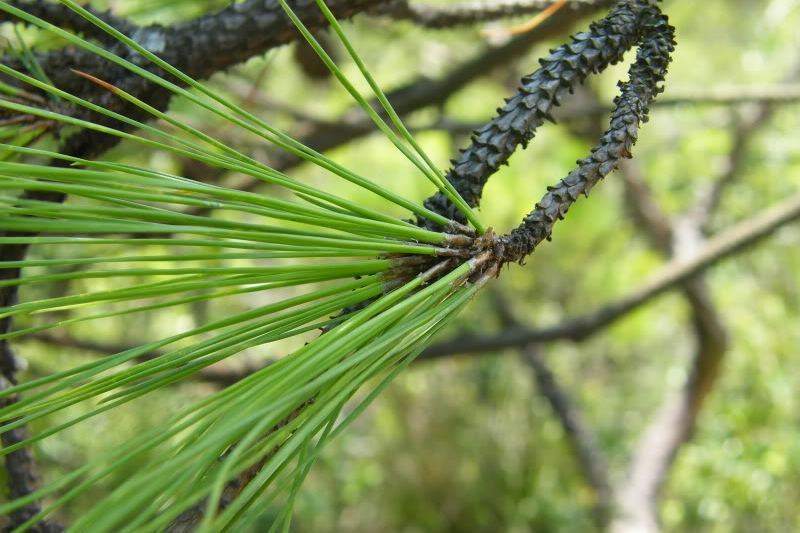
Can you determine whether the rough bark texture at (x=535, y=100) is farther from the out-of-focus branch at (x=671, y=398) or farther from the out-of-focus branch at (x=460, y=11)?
the out-of-focus branch at (x=671, y=398)

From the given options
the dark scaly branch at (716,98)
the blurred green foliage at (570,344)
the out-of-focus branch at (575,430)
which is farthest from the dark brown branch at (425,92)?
the out-of-focus branch at (575,430)

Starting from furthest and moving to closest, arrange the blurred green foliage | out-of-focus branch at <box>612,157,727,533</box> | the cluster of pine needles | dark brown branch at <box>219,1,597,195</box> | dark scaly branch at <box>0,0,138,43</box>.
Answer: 1. the blurred green foliage
2. out-of-focus branch at <box>612,157,727,533</box>
3. dark brown branch at <box>219,1,597,195</box>
4. dark scaly branch at <box>0,0,138,43</box>
5. the cluster of pine needles

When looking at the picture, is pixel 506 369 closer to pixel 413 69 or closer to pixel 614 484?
pixel 614 484

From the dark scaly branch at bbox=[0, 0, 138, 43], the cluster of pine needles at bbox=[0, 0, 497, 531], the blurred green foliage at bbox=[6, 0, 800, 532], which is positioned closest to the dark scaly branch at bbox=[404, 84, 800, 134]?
the blurred green foliage at bbox=[6, 0, 800, 532]

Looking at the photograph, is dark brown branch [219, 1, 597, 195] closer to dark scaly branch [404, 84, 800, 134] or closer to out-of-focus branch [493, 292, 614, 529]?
dark scaly branch [404, 84, 800, 134]

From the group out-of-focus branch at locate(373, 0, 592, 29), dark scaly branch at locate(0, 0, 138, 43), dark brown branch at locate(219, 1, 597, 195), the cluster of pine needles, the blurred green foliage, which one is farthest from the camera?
the blurred green foliage

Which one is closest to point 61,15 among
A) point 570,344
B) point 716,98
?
point 716,98

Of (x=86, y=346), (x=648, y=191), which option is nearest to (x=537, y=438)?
(x=648, y=191)
